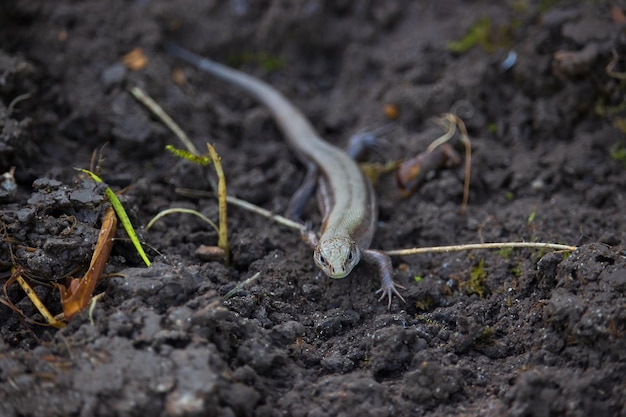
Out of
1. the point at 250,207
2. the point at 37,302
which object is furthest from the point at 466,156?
the point at 37,302

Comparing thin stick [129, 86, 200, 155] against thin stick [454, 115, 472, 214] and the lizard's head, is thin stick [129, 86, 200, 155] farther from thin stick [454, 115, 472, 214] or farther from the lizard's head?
thin stick [454, 115, 472, 214]

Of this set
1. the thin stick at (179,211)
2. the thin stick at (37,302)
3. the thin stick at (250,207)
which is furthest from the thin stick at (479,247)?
the thin stick at (37,302)

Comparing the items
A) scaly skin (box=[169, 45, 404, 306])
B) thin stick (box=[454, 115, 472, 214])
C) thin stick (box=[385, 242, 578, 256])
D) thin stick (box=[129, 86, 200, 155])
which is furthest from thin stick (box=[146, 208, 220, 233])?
thin stick (box=[454, 115, 472, 214])

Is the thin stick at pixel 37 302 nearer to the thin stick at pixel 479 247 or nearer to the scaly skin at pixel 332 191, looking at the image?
the scaly skin at pixel 332 191

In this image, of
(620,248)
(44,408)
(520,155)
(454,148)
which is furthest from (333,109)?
(44,408)

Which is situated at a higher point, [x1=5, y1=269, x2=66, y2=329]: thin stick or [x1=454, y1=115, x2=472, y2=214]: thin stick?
[x1=5, y1=269, x2=66, y2=329]: thin stick

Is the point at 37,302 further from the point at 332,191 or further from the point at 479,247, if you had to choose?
the point at 479,247
